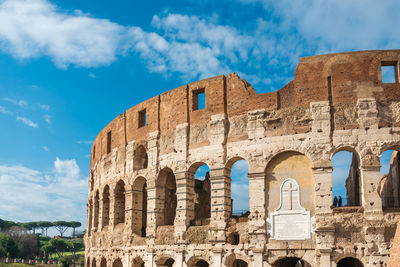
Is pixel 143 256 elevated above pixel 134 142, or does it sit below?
below

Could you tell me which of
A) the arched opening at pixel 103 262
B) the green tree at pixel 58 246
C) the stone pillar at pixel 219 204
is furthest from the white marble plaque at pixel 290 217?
the green tree at pixel 58 246

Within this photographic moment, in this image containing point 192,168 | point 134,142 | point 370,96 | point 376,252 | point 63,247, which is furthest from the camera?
point 63,247

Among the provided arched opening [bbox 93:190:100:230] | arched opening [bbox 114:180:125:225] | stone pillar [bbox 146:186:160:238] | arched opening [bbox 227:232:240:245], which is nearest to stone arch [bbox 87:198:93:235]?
arched opening [bbox 93:190:100:230]

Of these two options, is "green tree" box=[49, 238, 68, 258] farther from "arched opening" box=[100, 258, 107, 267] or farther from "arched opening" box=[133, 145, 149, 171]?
"arched opening" box=[133, 145, 149, 171]

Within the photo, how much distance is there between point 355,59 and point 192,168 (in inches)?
282

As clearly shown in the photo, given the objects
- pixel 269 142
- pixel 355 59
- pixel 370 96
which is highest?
pixel 355 59

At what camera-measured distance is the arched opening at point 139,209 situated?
20219 millimetres

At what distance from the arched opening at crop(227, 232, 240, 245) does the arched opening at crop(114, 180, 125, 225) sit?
23.5ft

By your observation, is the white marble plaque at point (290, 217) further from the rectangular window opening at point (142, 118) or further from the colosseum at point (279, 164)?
the rectangular window opening at point (142, 118)

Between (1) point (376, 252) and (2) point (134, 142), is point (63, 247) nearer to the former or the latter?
(2) point (134, 142)

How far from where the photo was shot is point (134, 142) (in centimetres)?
2103

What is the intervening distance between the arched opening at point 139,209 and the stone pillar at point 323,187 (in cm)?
831

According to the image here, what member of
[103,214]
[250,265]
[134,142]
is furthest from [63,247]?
[250,265]

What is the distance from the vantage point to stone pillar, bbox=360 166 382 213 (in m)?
14.6
